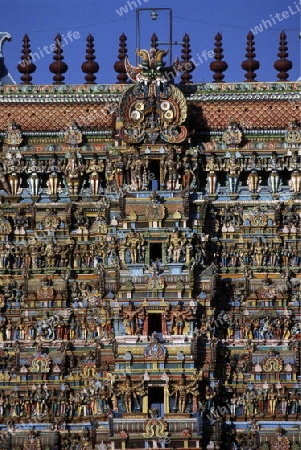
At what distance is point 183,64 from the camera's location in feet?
161

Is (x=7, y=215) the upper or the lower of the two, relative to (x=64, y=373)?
upper

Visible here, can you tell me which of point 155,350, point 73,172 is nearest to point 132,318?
point 155,350

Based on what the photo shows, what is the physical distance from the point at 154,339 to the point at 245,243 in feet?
12.7

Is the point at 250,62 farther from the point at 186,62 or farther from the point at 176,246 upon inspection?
the point at 176,246

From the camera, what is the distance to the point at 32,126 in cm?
4681

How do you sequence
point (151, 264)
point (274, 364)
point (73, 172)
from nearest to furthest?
1. point (151, 264)
2. point (274, 364)
3. point (73, 172)

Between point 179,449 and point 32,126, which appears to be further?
point 32,126

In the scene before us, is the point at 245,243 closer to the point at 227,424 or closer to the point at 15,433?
the point at 227,424

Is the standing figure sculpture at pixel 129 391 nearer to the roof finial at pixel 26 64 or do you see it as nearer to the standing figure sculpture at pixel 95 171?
the standing figure sculpture at pixel 95 171

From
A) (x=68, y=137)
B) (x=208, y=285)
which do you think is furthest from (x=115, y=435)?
(x=68, y=137)

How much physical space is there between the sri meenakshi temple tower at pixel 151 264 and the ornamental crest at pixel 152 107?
0.04m

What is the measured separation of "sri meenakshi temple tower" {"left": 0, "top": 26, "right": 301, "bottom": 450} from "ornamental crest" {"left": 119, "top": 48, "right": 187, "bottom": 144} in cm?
4

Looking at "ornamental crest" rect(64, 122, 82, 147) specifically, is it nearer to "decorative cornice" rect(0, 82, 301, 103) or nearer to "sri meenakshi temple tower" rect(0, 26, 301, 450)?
"sri meenakshi temple tower" rect(0, 26, 301, 450)

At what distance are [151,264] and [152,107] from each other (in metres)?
4.08
